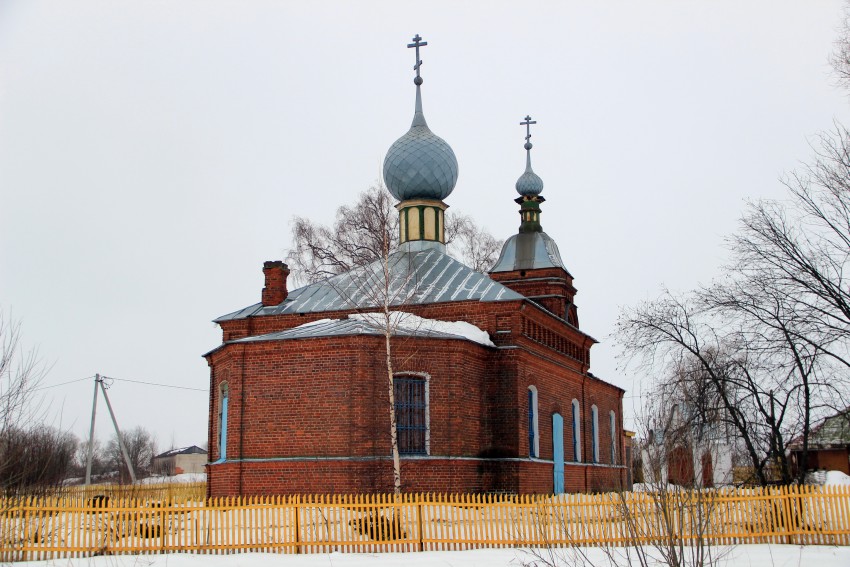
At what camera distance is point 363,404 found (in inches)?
733

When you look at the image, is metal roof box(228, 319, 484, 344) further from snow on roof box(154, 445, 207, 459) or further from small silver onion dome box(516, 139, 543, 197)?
snow on roof box(154, 445, 207, 459)

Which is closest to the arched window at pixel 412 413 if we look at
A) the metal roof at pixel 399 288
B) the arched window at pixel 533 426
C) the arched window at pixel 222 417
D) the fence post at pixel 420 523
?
the metal roof at pixel 399 288

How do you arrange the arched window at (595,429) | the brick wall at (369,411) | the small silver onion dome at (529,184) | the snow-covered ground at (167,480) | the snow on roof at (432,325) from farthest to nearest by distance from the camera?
the snow-covered ground at (167,480) → the small silver onion dome at (529,184) → the arched window at (595,429) → the snow on roof at (432,325) → the brick wall at (369,411)

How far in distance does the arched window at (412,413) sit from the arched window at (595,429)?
9.64 meters

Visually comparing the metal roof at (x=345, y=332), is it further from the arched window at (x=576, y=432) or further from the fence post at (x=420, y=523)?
the arched window at (x=576, y=432)

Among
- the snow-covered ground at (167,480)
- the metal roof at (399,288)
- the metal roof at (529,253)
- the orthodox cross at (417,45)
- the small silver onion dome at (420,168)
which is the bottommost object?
the snow-covered ground at (167,480)

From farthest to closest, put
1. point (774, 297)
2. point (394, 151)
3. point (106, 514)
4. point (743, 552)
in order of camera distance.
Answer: point (394, 151)
point (774, 297)
point (106, 514)
point (743, 552)

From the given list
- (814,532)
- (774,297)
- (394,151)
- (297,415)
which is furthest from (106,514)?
(394,151)

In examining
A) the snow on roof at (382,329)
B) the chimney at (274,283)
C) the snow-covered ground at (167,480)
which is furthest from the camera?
the snow-covered ground at (167,480)

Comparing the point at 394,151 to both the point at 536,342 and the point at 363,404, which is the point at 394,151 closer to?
the point at 536,342

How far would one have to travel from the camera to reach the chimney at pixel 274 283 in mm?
23453

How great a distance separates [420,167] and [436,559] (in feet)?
48.1

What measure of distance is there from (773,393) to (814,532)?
500 centimetres

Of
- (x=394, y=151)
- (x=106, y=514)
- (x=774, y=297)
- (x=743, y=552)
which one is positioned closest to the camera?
(x=743, y=552)
